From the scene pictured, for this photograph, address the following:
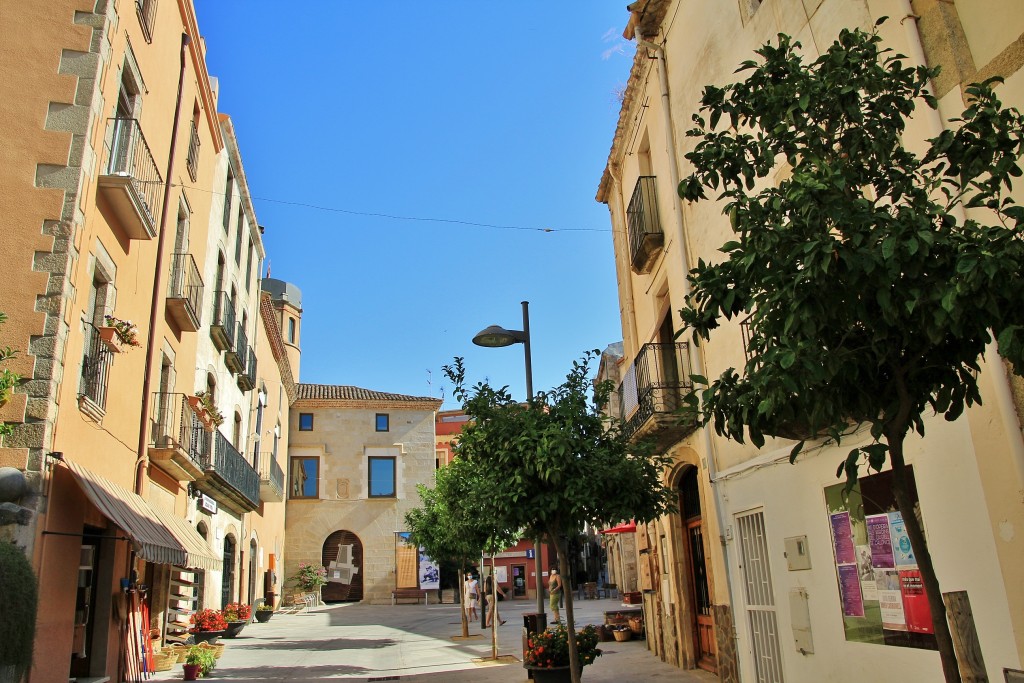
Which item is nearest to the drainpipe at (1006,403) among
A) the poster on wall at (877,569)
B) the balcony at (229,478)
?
the poster on wall at (877,569)

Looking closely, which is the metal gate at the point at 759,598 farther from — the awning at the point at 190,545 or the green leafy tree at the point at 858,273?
the awning at the point at 190,545

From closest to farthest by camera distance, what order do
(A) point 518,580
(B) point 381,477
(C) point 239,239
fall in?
(C) point 239,239 → (B) point 381,477 → (A) point 518,580

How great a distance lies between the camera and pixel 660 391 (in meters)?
11.8

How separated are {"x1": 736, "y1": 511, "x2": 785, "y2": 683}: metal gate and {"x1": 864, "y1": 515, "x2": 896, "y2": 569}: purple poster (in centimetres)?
221

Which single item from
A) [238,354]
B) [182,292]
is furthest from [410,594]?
[182,292]

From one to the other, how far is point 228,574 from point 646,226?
17306 mm

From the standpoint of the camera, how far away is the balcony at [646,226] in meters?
12.5

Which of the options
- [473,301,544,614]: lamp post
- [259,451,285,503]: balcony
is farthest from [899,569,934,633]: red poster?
[259,451,285,503]: balcony

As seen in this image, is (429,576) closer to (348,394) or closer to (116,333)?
(348,394)

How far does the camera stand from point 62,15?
9727mm

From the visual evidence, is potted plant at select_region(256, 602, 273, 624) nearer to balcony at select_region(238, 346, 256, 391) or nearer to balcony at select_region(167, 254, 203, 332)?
balcony at select_region(238, 346, 256, 391)

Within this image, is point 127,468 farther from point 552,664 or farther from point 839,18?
point 839,18

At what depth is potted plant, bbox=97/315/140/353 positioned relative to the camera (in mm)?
9938

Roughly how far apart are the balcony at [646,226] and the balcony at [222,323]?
10.2 meters
